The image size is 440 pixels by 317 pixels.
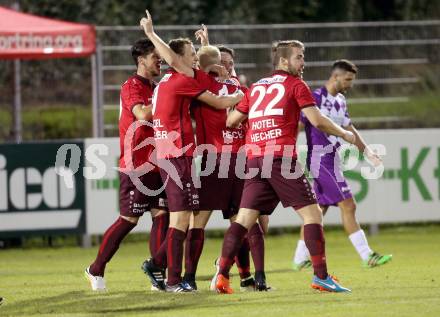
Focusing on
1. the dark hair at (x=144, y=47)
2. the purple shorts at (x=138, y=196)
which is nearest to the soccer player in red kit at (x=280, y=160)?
the purple shorts at (x=138, y=196)

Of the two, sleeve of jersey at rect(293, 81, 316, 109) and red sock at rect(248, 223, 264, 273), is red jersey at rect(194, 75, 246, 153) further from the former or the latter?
sleeve of jersey at rect(293, 81, 316, 109)

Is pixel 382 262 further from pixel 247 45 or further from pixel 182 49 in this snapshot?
pixel 247 45

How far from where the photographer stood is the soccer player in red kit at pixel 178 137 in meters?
11.5

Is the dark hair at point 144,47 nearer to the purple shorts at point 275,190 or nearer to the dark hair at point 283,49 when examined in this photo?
the dark hair at point 283,49

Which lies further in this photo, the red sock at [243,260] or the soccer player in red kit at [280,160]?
the red sock at [243,260]

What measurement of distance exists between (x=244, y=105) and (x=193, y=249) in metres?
1.45

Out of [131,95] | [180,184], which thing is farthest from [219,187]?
[131,95]

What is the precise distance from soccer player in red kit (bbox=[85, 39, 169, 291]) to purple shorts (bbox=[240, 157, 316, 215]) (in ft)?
3.93

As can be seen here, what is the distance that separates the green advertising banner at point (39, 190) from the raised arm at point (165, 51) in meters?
6.73

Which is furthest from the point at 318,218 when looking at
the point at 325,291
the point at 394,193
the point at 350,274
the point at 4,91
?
the point at 4,91

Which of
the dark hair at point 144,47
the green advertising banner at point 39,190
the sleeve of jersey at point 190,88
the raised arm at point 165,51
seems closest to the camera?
the raised arm at point 165,51

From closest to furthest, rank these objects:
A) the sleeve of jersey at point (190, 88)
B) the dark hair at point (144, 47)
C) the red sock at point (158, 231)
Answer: the sleeve of jersey at point (190, 88)
the dark hair at point (144, 47)
the red sock at point (158, 231)

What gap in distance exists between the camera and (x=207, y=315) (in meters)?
9.92

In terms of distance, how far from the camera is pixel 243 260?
480 inches
